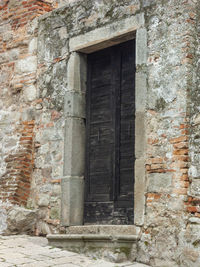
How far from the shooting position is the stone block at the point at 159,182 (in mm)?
4863

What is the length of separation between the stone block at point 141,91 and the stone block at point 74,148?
104 cm

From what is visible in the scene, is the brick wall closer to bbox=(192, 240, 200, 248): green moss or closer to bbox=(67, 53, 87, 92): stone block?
bbox=(67, 53, 87, 92): stone block

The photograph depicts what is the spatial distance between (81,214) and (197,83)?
2.17 m

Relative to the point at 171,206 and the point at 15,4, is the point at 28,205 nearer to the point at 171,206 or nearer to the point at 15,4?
the point at 171,206

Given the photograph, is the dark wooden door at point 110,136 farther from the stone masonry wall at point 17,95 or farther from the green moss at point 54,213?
the stone masonry wall at point 17,95

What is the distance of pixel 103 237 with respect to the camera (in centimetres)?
509

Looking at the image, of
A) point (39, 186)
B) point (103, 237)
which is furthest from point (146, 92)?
point (39, 186)

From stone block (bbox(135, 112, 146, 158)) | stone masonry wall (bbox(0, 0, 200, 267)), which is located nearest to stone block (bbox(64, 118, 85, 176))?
stone masonry wall (bbox(0, 0, 200, 267))

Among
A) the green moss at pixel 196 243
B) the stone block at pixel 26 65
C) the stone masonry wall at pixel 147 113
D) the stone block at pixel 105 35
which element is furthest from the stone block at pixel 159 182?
the stone block at pixel 26 65

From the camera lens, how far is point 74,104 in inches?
239

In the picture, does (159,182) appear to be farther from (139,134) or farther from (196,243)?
(196,243)

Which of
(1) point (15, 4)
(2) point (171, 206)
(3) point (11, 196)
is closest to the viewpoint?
(2) point (171, 206)

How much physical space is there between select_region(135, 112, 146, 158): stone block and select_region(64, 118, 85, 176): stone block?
103 cm

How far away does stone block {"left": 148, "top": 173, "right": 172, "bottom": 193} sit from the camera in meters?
4.86
